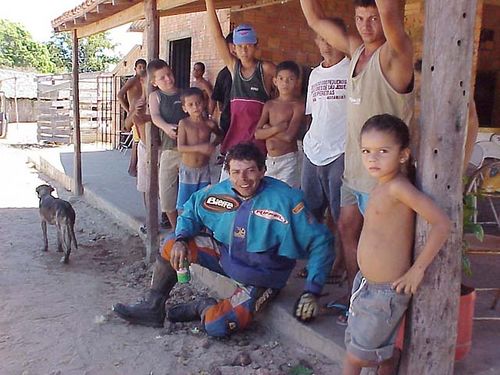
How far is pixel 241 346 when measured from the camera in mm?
3693

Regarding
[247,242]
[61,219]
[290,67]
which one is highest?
[290,67]

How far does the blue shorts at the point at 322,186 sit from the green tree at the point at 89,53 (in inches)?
1758

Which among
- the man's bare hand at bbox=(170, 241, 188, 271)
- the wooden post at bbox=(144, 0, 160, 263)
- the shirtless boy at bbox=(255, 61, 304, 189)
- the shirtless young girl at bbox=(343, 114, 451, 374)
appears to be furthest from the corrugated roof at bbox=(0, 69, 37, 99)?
the shirtless young girl at bbox=(343, 114, 451, 374)

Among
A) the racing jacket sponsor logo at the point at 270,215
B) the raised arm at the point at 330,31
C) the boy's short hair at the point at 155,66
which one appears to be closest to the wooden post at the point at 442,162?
the raised arm at the point at 330,31

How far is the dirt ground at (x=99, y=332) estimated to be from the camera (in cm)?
345

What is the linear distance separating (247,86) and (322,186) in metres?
1.18

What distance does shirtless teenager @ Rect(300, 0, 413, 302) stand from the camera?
2.41m

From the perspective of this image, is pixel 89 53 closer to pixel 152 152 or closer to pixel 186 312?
pixel 152 152

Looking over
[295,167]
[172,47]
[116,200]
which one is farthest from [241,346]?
[172,47]

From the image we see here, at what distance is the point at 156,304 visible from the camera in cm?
397

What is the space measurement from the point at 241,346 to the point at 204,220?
0.86 meters

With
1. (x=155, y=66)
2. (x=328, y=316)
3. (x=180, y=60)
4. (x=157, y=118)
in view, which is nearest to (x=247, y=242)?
(x=328, y=316)

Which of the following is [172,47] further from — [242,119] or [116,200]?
[242,119]

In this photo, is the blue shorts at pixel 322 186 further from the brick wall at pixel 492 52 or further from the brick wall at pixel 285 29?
the brick wall at pixel 492 52
